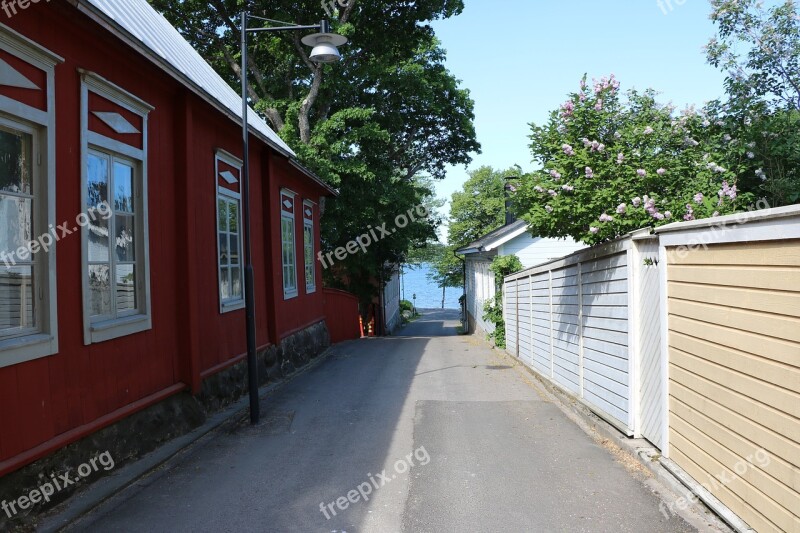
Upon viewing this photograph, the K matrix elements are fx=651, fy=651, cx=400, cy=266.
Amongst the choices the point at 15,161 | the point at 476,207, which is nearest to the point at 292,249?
the point at 15,161

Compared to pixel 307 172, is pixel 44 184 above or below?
below

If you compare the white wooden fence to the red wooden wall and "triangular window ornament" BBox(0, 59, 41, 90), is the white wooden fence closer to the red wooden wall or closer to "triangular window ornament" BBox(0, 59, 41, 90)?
"triangular window ornament" BBox(0, 59, 41, 90)

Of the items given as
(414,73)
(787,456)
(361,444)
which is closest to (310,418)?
(361,444)

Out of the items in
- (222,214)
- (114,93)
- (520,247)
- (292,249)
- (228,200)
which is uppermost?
(114,93)

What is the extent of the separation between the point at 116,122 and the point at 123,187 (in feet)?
2.17

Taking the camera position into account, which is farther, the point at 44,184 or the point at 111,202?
the point at 111,202

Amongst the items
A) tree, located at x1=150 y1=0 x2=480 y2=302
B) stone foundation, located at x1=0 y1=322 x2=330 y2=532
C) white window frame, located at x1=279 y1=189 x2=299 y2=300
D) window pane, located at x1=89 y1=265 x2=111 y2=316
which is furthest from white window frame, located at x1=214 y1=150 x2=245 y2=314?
tree, located at x1=150 y1=0 x2=480 y2=302

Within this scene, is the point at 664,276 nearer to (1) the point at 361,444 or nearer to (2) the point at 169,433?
(1) the point at 361,444

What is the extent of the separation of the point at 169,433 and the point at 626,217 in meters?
5.58

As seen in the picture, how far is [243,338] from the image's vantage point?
1041 cm

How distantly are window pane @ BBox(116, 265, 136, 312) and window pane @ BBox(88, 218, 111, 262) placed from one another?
0.35 m

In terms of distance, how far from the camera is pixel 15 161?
189 inches

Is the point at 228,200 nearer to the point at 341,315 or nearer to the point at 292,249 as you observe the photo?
the point at 292,249

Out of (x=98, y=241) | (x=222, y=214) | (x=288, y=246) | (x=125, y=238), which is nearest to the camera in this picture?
(x=98, y=241)
